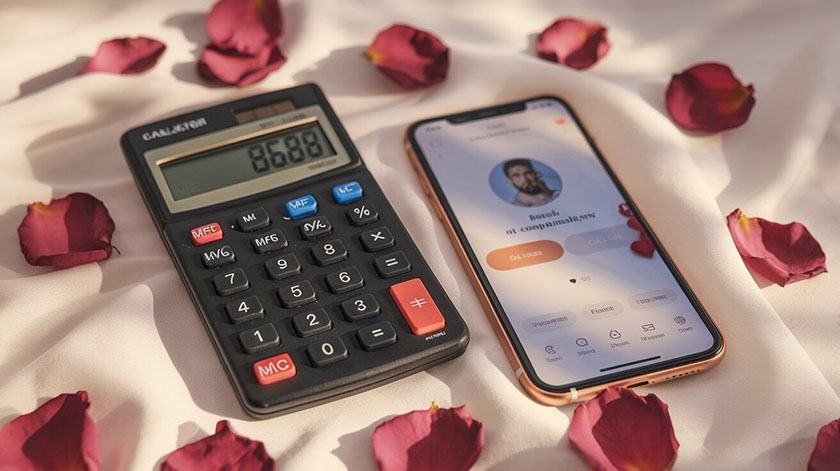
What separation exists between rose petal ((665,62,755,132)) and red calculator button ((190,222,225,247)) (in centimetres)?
29

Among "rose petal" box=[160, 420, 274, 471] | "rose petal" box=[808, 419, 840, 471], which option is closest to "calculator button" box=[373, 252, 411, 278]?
"rose petal" box=[160, 420, 274, 471]

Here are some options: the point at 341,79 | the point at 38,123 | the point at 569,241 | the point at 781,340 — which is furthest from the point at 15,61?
the point at 781,340

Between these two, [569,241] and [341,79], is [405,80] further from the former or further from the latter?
[569,241]

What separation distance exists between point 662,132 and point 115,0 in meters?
0.37

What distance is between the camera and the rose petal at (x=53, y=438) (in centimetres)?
48

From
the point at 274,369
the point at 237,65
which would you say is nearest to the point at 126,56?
the point at 237,65

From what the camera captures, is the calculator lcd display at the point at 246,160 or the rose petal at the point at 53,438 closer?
the rose petal at the point at 53,438

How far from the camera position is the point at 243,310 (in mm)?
515

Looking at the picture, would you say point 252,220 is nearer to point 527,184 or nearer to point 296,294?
point 296,294

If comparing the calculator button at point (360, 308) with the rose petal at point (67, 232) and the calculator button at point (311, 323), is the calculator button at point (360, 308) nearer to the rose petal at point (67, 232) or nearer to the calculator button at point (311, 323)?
the calculator button at point (311, 323)

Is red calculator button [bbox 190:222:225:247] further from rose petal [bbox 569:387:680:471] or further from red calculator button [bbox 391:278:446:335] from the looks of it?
rose petal [bbox 569:387:680:471]

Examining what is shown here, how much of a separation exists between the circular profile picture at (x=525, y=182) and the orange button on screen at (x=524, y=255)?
0.03 metres

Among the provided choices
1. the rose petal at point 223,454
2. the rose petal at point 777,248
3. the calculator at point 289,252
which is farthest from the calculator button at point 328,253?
the rose petal at point 777,248

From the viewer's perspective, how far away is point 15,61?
2.25 feet
